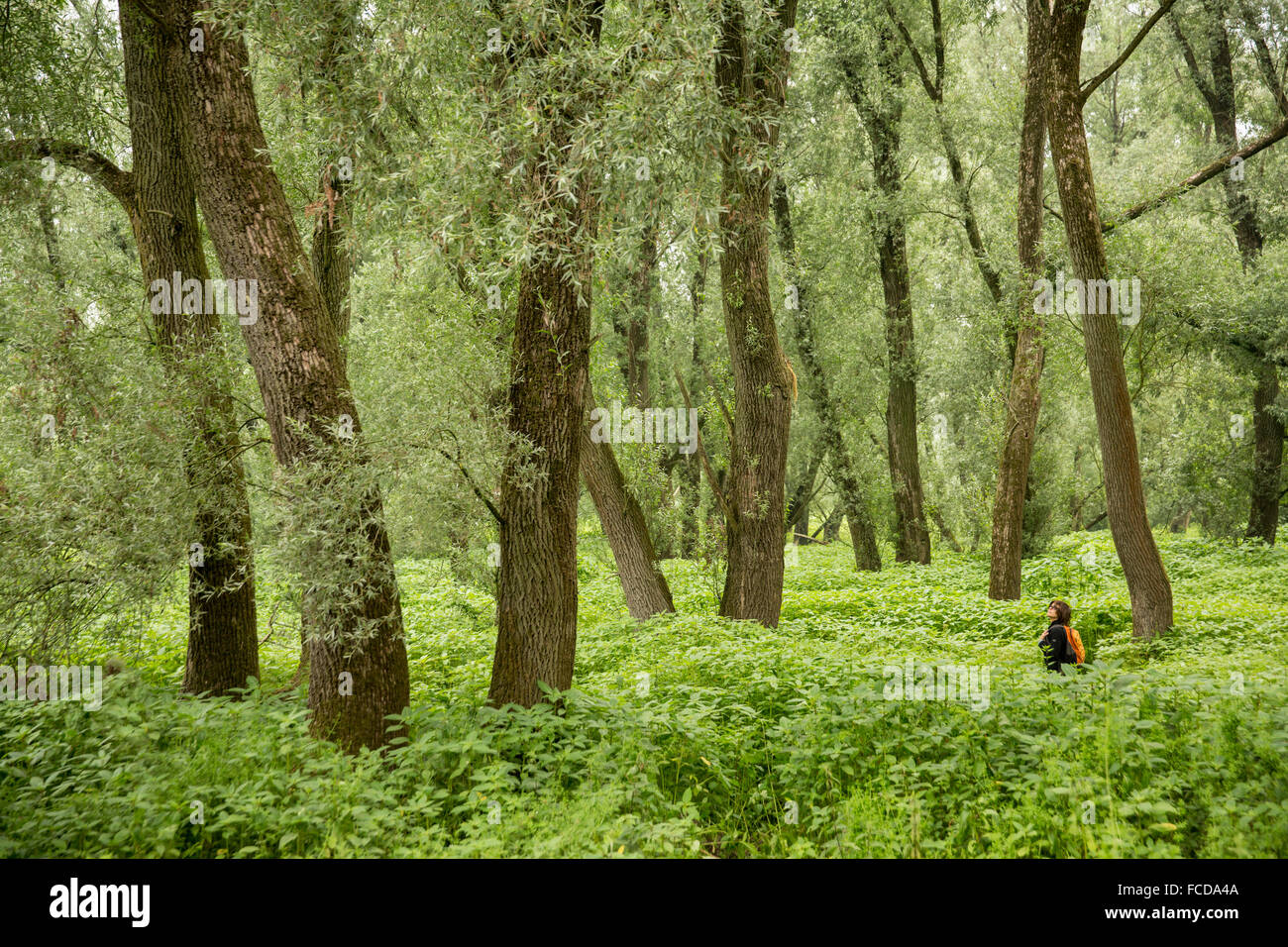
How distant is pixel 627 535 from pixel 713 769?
22.6 feet

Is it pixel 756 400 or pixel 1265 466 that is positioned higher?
pixel 756 400

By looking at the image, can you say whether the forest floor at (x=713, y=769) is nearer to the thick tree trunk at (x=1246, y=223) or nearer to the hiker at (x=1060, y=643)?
the hiker at (x=1060, y=643)

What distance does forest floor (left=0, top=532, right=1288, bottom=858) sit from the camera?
4.54 m

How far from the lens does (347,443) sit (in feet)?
20.5

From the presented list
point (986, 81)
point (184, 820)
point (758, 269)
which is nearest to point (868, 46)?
point (986, 81)

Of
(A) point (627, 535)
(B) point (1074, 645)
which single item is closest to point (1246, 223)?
(B) point (1074, 645)

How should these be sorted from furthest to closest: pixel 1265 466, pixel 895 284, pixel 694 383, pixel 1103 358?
pixel 694 383 → pixel 895 284 → pixel 1265 466 → pixel 1103 358

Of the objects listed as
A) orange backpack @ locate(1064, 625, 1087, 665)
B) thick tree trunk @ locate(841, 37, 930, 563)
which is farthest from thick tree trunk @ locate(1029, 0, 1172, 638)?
thick tree trunk @ locate(841, 37, 930, 563)

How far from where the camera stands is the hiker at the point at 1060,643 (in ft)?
27.1

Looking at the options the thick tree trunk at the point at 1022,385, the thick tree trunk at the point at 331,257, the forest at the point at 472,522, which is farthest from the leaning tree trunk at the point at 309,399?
the thick tree trunk at the point at 1022,385

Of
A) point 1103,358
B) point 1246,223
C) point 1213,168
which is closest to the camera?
point 1103,358

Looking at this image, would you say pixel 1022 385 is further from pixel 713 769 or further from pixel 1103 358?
pixel 713 769

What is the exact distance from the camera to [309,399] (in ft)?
20.9

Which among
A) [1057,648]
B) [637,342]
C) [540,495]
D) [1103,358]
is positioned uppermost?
[637,342]
